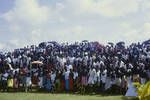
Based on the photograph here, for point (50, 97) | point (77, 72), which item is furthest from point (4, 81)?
point (50, 97)

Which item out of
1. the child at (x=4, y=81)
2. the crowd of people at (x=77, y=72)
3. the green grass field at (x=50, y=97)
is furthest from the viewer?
the child at (x=4, y=81)

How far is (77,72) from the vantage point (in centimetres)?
3162

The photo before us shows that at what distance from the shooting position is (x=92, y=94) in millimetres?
29781

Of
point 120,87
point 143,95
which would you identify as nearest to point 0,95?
point 120,87

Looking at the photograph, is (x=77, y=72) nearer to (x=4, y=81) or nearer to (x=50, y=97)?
(x=50, y=97)

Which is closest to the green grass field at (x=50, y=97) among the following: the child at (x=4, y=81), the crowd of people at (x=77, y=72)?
the crowd of people at (x=77, y=72)

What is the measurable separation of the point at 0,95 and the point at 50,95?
135 inches

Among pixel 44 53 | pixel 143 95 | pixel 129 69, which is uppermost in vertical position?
pixel 44 53

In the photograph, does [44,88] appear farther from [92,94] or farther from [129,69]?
[129,69]

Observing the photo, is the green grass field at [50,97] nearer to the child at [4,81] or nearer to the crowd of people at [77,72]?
the crowd of people at [77,72]

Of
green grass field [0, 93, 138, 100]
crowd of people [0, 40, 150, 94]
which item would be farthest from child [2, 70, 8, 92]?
green grass field [0, 93, 138, 100]

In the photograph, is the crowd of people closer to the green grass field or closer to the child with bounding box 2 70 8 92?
the child with bounding box 2 70 8 92

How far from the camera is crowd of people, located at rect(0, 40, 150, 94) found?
30125 mm

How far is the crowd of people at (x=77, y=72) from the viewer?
30.1 metres
